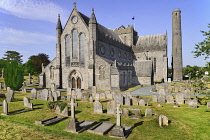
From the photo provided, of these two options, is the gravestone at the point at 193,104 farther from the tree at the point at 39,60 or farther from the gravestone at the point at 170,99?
the tree at the point at 39,60

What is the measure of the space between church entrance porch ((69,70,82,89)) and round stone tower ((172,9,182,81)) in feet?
106

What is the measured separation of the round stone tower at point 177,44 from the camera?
48.3 metres

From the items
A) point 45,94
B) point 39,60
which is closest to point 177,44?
point 45,94

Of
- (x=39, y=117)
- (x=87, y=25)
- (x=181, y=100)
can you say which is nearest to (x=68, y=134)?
(x=39, y=117)

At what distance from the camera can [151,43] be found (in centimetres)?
4994

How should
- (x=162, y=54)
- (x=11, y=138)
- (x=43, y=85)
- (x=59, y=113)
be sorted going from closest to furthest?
(x=11, y=138), (x=59, y=113), (x=43, y=85), (x=162, y=54)

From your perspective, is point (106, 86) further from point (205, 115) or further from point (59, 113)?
point (205, 115)

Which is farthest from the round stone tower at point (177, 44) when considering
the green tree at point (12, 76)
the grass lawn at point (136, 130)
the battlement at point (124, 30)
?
the green tree at point (12, 76)

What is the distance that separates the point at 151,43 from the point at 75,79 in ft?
99.5

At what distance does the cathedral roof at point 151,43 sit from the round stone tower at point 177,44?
11.9ft

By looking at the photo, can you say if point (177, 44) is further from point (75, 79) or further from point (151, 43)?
point (75, 79)

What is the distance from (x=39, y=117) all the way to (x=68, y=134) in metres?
4.61

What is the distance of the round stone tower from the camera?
4831 centimetres

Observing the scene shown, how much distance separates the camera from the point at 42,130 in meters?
8.98
